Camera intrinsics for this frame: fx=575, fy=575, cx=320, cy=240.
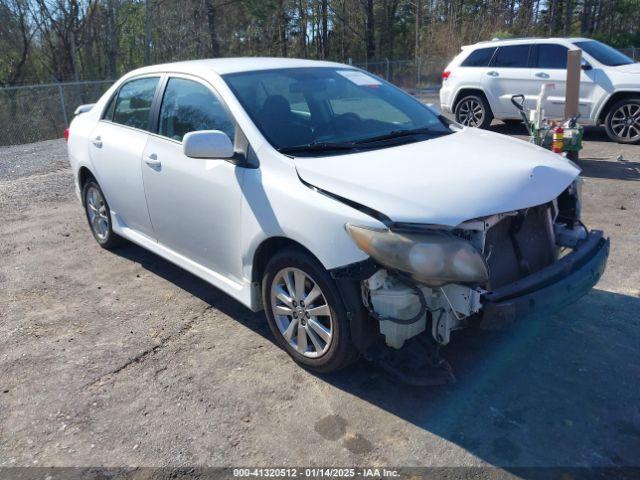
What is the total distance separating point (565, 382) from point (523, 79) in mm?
8918

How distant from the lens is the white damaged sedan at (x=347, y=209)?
9.74 ft

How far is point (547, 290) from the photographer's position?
316 cm

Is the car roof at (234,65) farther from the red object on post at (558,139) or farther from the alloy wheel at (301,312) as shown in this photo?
the red object on post at (558,139)

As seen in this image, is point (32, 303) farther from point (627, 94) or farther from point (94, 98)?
point (94, 98)

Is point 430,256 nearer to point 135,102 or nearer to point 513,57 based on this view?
point 135,102

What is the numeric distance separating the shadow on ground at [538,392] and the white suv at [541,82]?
691 centimetres

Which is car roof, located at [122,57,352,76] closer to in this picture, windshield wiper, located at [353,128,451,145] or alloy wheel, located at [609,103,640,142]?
windshield wiper, located at [353,128,451,145]

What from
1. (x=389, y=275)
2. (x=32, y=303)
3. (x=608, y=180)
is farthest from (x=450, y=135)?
(x=608, y=180)

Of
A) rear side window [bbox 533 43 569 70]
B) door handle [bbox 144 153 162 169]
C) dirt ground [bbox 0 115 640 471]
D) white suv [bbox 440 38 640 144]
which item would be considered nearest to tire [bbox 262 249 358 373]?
dirt ground [bbox 0 115 640 471]

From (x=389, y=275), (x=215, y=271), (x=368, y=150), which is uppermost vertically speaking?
(x=368, y=150)

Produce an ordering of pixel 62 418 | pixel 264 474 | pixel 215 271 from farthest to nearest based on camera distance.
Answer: pixel 215 271 < pixel 62 418 < pixel 264 474

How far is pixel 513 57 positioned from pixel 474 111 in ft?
4.18

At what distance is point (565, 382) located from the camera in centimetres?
341

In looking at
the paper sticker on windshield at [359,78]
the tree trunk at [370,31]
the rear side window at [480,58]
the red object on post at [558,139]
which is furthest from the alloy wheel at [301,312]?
the tree trunk at [370,31]
